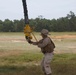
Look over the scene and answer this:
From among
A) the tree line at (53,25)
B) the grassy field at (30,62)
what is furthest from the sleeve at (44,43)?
the tree line at (53,25)

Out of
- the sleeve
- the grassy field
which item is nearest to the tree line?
the grassy field

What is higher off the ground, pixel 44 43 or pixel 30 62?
pixel 44 43

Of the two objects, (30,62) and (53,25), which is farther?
(53,25)

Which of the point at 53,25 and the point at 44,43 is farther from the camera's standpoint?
the point at 53,25

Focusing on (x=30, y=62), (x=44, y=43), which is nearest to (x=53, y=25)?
(x=30, y=62)

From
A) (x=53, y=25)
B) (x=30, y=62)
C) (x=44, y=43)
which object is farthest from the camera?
(x=53, y=25)

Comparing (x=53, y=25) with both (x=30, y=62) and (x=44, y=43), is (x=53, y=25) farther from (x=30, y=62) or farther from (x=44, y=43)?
(x=44, y=43)

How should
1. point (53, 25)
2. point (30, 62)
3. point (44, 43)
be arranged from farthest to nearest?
point (53, 25)
point (30, 62)
point (44, 43)

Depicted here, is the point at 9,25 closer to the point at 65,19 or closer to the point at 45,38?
the point at 65,19

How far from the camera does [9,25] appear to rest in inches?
4021

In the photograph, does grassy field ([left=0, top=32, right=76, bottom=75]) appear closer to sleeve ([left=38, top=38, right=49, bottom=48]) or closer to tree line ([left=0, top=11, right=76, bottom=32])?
sleeve ([left=38, top=38, right=49, bottom=48])

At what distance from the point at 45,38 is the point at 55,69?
→ 9.48ft

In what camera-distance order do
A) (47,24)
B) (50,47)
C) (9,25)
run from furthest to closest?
(9,25) → (47,24) → (50,47)

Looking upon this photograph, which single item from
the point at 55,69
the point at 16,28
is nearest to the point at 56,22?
the point at 16,28
